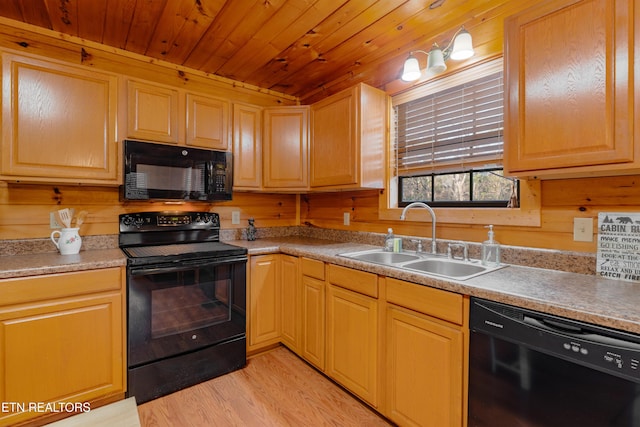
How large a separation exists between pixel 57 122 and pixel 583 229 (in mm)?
2911

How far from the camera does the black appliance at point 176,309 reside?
183 cm

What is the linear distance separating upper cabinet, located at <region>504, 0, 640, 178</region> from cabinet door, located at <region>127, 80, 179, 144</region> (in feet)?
6.84

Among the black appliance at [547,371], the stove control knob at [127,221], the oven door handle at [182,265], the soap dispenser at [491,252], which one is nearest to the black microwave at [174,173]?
the stove control knob at [127,221]

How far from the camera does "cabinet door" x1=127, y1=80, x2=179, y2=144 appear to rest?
2059mm

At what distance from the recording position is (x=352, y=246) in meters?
2.43

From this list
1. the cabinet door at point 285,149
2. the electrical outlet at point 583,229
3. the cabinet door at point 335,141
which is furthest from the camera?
the cabinet door at point 285,149

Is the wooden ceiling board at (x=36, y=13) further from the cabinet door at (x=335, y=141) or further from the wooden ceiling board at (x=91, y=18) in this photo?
the cabinet door at (x=335, y=141)

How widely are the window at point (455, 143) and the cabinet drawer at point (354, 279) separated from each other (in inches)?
33.4

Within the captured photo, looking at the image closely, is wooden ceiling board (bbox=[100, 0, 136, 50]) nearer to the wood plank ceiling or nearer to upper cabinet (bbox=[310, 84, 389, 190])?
the wood plank ceiling

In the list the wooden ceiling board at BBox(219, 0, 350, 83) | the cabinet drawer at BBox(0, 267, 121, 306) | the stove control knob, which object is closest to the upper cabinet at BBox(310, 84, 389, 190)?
the wooden ceiling board at BBox(219, 0, 350, 83)

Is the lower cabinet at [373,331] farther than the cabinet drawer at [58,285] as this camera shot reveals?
No

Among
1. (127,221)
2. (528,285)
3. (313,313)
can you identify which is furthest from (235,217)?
(528,285)

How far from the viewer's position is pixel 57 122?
1843 millimetres

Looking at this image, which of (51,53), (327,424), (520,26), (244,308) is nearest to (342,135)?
(520,26)
